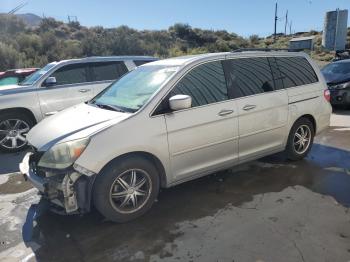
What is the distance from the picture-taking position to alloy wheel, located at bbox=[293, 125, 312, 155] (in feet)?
19.1

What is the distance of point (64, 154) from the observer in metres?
3.73

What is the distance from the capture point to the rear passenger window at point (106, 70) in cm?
824

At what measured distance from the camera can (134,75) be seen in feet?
16.9

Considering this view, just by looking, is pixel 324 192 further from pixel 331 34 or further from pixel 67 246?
pixel 331 34

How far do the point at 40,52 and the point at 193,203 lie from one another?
77.7 ft

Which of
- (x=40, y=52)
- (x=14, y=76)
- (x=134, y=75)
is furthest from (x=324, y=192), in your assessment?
(x=40, y=52)

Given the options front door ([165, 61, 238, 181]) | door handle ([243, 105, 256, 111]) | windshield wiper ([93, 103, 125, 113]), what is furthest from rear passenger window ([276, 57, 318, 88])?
windshield wiper ([93, 103, 125, 113])

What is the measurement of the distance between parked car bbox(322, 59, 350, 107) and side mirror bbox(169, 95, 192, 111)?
797cm

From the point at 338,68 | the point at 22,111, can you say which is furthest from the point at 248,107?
the point at 338,68

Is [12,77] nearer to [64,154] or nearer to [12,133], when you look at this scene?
[12,133]

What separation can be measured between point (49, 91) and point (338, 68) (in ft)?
29.7

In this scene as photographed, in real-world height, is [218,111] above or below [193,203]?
above

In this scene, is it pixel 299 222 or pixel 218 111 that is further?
pixel 218 111

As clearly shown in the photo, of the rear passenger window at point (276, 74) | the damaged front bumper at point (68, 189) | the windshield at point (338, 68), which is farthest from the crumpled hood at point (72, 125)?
the windshield at point (338, 68)
